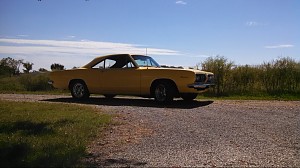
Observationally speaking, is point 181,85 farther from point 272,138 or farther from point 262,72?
point 262,72

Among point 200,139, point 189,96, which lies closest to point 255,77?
point 189,96

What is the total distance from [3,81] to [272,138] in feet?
65.0

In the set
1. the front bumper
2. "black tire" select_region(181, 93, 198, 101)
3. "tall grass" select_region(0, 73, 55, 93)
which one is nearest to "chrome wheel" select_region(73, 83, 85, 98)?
"black tire" select_region(181, 93, 198, 101)

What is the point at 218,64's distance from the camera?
17.4m

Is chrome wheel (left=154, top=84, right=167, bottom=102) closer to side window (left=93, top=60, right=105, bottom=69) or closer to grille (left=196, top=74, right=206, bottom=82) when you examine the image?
grille (left=196, top=74, right=206, bottom=82)

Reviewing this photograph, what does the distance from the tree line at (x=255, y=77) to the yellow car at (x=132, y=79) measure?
4.61 meters

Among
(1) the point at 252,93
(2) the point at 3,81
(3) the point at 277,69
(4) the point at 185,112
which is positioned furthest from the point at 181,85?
(2) the point at 3,81

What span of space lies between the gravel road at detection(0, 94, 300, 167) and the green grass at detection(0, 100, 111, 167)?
0.31 metres

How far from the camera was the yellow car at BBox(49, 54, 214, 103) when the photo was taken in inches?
449

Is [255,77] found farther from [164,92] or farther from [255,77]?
[164,92]

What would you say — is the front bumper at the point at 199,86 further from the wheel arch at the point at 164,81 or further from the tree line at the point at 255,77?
the tree line at the point at 255,77

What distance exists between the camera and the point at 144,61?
12.7 meters

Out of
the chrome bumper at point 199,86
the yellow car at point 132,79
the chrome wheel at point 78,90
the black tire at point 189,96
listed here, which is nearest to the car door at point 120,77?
the yellow car at point 132,79

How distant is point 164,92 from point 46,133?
5.32 meters
